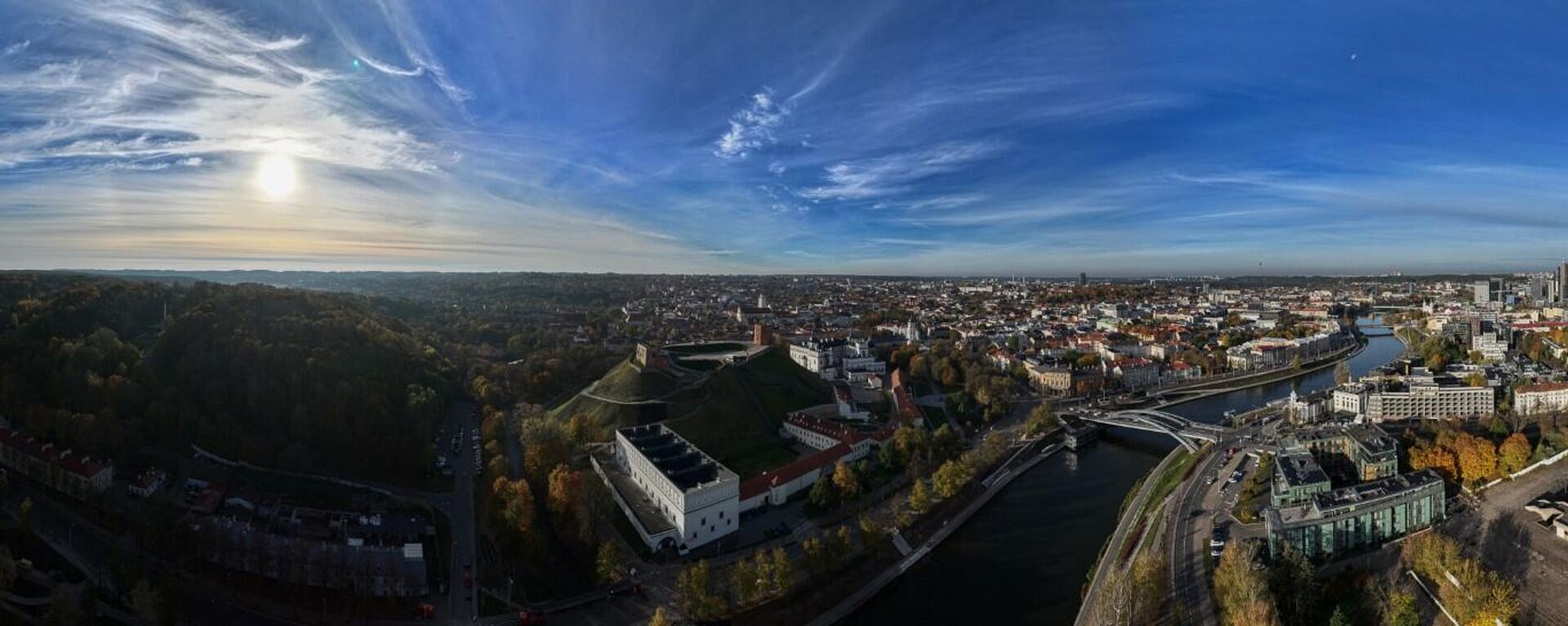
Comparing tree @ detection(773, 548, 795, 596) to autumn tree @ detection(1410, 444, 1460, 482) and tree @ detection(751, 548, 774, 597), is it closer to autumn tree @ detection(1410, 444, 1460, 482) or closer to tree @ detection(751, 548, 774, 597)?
tree @ detection(751, 548, 774, 597)

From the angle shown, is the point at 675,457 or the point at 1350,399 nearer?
the point at 675,457

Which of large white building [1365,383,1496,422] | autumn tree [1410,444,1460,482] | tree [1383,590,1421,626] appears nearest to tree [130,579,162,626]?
tree [1383,590,1421,626]

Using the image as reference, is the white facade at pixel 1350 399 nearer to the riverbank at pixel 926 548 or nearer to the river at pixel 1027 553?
the river at pixel 1027 553

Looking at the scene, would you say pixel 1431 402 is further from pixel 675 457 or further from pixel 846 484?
pixel 675 457

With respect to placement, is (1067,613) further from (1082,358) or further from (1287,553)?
(1082,358)

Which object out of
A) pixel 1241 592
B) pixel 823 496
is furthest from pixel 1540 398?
pixel 823 496

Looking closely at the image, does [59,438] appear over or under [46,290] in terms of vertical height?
under

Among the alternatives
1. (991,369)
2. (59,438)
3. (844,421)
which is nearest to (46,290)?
(59,438)

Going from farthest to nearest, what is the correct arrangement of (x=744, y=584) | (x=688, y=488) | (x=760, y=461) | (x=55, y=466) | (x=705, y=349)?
(x=705, y=349) → (x=760, y=461) → (x=55, y=466) → (x=688, y=488) → (x=744, y=584)
